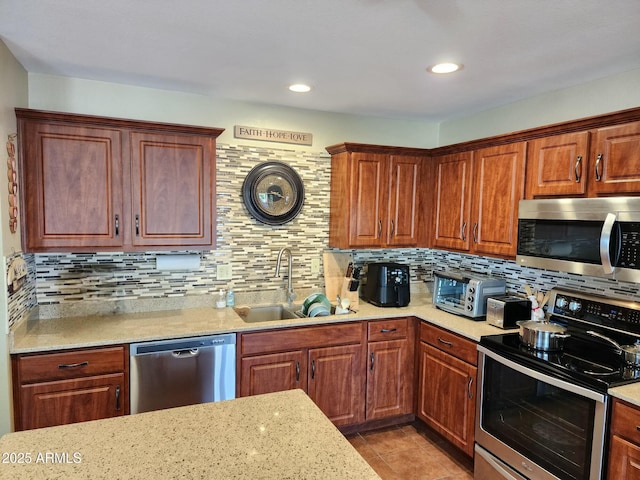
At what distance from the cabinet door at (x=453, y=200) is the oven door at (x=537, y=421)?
36.6 inches

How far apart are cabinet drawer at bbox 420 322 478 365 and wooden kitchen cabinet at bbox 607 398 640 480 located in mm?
804

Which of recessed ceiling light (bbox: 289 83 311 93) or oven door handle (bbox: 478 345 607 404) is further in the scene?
recessed ceiling light (bbox: 289 83 311 93)

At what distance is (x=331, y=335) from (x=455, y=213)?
4.13 feet

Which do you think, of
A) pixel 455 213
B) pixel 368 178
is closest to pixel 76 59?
pixel 368 178

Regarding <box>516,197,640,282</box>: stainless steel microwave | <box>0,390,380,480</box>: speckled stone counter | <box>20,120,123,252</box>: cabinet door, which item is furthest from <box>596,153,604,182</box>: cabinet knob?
<box>20,120,123,252</box>: cabinet door

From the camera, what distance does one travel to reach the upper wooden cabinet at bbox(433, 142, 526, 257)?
2.60 m

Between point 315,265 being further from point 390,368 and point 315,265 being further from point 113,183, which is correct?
point 113,183

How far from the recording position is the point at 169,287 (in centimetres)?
290

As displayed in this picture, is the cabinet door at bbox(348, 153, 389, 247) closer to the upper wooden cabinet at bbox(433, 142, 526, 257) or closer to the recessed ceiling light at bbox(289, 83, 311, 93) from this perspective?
the upper wooden cabinet at bbox(433, 142, 526, 257)

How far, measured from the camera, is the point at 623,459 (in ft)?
5.57

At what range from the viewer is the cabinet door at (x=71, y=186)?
230 cm

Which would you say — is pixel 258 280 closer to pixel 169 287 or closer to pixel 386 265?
pixel 169 287

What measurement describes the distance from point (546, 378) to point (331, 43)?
1.87 metres

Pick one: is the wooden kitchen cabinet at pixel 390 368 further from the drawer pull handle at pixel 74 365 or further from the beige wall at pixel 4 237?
the beige wall at pixel 4 237
